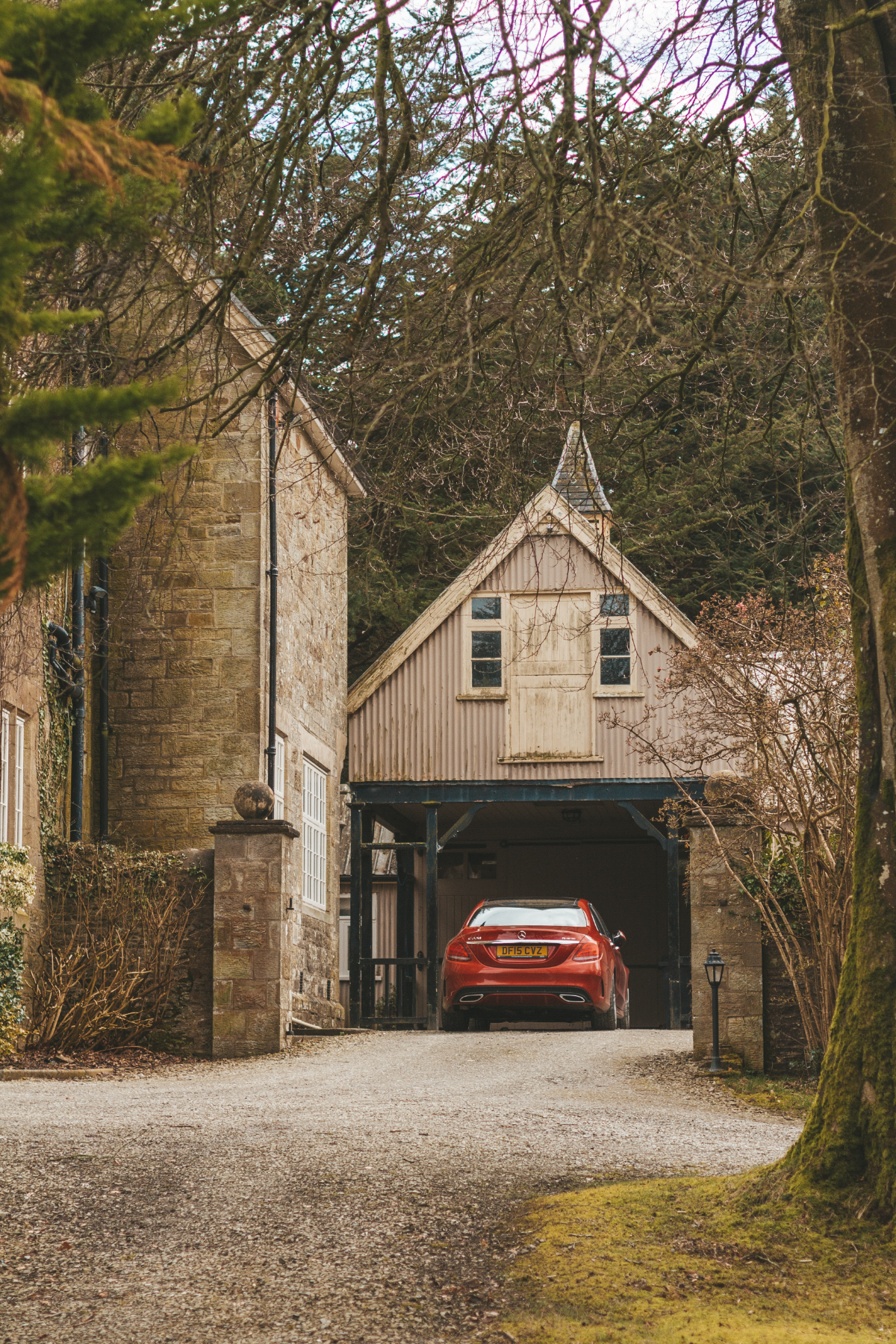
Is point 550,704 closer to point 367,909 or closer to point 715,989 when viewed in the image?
point 367,909

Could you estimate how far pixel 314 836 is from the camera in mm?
18547

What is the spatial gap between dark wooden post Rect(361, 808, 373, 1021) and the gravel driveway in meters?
9.44

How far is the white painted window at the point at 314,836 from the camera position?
704 inches

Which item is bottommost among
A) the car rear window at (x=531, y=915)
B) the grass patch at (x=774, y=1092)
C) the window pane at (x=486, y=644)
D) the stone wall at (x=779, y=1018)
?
the grass patch at (x=774, y=1092)

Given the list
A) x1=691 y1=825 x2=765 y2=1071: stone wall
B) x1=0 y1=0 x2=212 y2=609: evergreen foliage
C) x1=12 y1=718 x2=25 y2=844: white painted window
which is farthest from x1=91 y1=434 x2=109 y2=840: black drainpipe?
x1=0 y1=0 x2=212 y2=609: evergreen foliage

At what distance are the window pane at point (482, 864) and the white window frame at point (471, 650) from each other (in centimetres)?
648

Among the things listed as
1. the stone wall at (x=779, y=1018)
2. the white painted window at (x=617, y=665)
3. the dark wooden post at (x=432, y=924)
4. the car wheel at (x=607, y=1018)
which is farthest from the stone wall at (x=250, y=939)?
the white painted window at (x=617, y=665)

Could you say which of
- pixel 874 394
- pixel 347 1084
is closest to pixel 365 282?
pixel 874 394

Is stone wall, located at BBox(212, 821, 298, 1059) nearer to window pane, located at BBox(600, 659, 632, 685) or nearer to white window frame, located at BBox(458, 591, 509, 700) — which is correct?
white window frame, located at BBox(458, 591, 509, 700)

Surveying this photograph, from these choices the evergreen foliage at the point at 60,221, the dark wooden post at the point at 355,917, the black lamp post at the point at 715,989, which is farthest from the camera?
the dark wooden post at the point at 355,917

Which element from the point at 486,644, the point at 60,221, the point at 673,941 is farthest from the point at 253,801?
the point at 60,221

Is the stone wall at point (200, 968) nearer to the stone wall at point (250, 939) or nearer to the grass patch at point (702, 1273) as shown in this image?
the stone wall at point (250, 939)

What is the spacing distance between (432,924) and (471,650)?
12.8ft

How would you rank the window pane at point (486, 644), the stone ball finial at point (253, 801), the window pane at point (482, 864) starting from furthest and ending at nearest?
1. the window pane at point (482, 864)
2. the window pane at point (486, 644)
3. the stone ball finial at point (253, 801)
